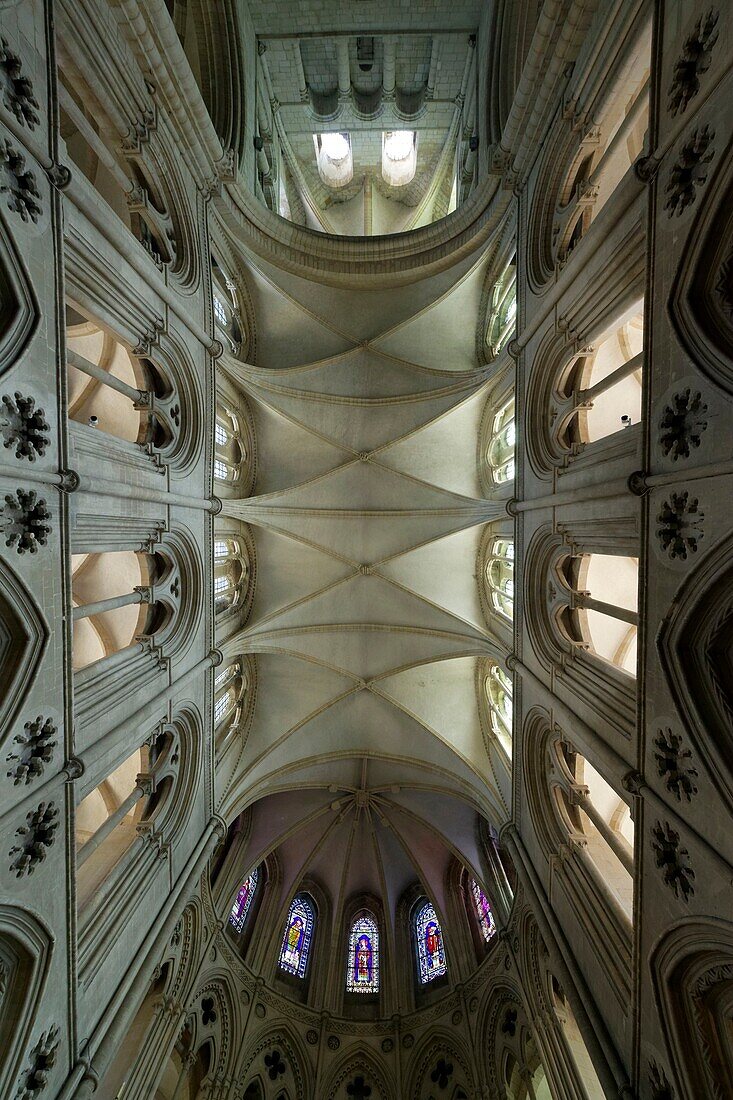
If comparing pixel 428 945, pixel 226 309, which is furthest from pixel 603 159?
pixel 428 945

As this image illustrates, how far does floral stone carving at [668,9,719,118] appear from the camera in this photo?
484cm

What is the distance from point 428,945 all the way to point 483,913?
2.34 m

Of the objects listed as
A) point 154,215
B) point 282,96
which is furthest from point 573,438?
point 282,96

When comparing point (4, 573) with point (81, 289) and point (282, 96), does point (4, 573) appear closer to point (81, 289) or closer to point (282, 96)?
point (81, 289)

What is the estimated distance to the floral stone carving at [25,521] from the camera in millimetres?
5438

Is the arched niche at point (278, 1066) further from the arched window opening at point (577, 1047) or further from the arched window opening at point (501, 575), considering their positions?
the arched window opening at point (501, 575)

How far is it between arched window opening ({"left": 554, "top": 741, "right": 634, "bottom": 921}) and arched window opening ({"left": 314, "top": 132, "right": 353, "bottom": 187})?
17.9 metres

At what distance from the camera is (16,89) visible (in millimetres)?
5359

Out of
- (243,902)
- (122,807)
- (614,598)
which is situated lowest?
(122,807)

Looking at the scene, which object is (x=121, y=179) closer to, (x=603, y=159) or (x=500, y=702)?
(x=603, y=159)

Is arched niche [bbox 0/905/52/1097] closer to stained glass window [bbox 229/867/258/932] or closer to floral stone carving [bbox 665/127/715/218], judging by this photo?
stained glass window [bbox 229/867/258/932]

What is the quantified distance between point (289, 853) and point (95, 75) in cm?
1933

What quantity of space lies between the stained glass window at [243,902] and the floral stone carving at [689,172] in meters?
17.7

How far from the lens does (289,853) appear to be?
55.8 ft
